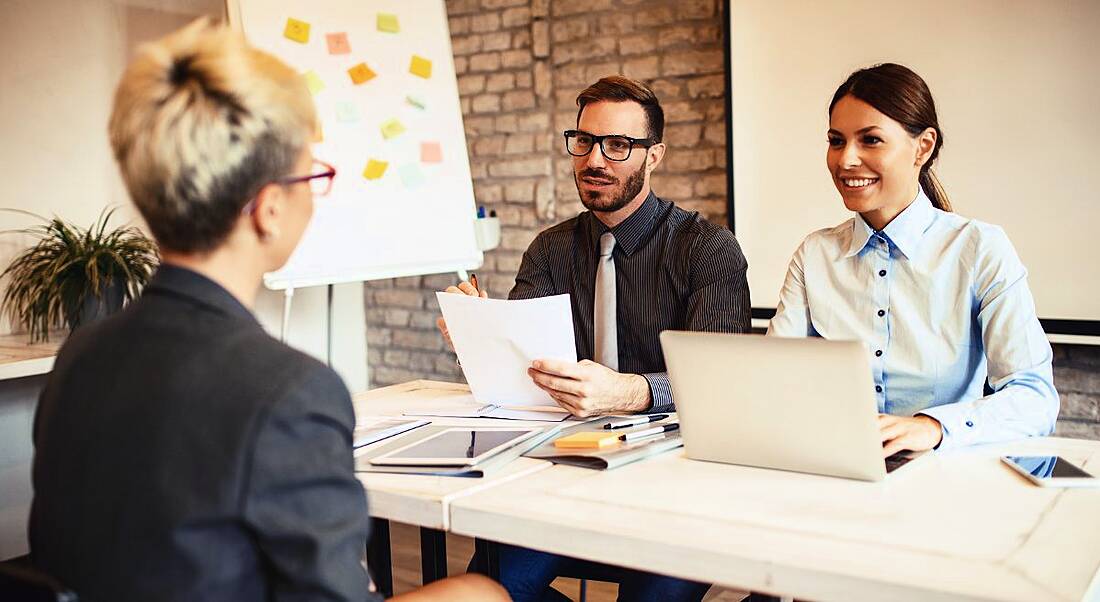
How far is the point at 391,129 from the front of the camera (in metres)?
3.55

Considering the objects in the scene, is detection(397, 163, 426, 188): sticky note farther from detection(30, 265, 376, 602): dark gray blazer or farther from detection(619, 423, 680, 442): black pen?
detection(30, 265, 376, 602): dark gray blazer

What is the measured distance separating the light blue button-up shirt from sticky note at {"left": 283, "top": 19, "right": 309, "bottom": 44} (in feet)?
6.58

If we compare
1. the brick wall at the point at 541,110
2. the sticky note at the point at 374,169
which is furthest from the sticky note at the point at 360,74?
the brick wall at the point at 541,110

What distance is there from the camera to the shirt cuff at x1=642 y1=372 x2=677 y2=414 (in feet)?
6.44

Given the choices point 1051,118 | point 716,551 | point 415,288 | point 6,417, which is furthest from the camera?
point 415,288

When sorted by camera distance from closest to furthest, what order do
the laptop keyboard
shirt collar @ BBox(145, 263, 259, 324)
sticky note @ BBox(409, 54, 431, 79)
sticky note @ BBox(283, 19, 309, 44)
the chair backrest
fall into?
the chair backrest, shirt collar @ BBox(145, 263, 259, 324), the laptop keyboard, sticky note @ BBox(283, 19, 309, 44), sticky note @ BBox(409, 54, 431, 79)

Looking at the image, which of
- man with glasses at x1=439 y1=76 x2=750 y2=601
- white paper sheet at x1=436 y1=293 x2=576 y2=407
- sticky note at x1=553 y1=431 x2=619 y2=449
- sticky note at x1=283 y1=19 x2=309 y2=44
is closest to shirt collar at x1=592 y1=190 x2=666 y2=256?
man with glasses at x1=439 y1=76 x2=750 y2=601

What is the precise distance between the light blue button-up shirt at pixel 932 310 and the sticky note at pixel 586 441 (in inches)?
21.7

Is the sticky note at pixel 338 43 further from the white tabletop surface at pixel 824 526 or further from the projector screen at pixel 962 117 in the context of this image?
the white tabletop surface at pixel 824 526

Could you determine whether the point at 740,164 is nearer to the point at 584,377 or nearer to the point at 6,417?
the point at 584,377

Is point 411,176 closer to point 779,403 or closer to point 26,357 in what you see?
point 26,357

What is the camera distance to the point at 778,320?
2.06 m

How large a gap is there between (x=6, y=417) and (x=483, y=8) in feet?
7.82

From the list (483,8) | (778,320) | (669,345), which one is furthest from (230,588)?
(483,8)
